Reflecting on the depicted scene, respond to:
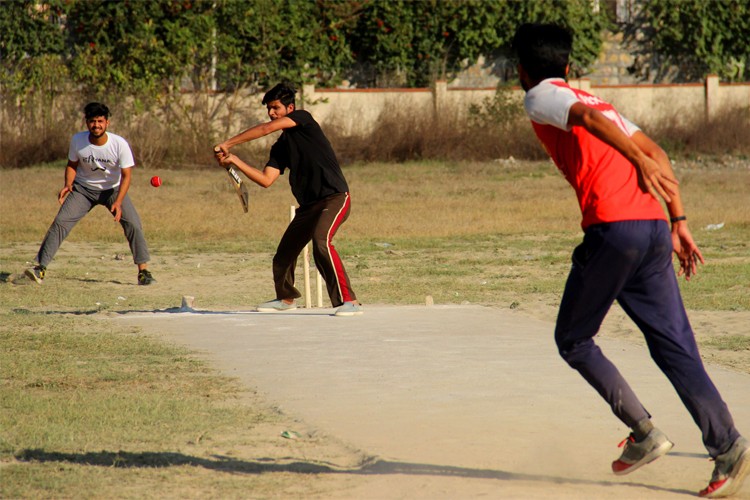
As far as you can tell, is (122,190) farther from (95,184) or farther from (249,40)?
(249,40)

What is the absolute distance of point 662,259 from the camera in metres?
4.54

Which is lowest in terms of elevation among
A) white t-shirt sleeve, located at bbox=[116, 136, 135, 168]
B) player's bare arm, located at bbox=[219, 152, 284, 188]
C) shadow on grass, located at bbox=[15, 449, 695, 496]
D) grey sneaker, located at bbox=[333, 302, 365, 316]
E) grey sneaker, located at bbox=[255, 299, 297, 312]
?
grey sneaker, located at bbox=[255, 299, 297, 312]

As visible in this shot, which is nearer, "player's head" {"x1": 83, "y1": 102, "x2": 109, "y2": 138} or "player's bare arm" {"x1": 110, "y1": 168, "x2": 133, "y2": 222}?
"player's head" {"x1": 83, "y1": 102, "x2": 109, "y2": 138}

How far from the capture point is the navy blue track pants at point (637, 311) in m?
4.46

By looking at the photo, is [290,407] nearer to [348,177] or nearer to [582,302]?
[582,302]

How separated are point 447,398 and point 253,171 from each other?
335 cm

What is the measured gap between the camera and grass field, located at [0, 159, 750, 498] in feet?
16.9

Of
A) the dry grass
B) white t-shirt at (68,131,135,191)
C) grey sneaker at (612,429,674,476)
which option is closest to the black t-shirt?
white t-shirt at (68,131,135,191)

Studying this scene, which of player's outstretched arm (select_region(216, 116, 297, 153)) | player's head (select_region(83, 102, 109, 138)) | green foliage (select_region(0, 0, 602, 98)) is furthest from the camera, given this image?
green foliage (select_region(0, 0, 602, 98))

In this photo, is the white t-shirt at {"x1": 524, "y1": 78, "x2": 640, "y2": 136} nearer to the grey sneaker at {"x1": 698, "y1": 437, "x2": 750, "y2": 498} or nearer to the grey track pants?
the grey sneaker at {"x1": 698, "y1": 437, "x2": 750, "y2": 498}

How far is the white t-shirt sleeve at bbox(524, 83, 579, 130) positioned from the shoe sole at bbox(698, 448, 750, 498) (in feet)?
4.70

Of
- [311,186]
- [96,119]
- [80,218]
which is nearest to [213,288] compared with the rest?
[80,218]

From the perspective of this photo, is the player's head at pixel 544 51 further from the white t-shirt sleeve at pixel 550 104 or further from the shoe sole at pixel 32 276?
the shoe sole at pixel 32 276

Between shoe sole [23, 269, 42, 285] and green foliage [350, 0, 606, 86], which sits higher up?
green foliage [350, 0, 606, 86]
